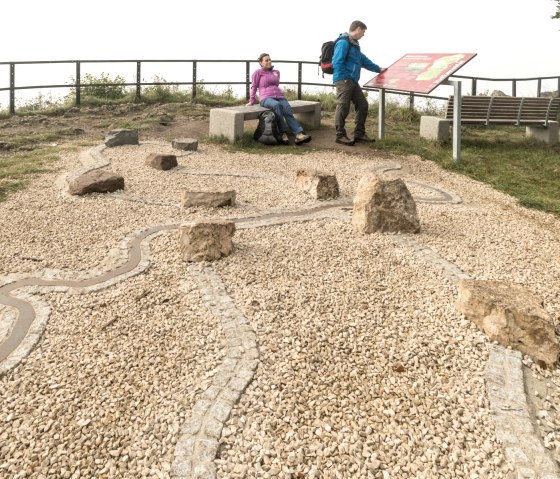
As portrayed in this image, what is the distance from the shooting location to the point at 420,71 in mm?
9641

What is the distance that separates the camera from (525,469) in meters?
2.70

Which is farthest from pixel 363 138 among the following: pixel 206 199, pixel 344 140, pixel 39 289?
pixel 39 289

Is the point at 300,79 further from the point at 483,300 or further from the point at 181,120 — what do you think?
the point at 483,300

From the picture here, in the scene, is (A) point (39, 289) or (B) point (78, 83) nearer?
(A) point (39, 289)

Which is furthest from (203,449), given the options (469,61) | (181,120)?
(181,120)

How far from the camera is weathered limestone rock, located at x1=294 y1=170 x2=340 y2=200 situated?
6.99 meters

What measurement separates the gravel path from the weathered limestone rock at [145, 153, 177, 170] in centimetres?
217

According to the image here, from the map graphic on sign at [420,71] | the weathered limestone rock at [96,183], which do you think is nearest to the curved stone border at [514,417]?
the weathered limestone rock at [96,183]

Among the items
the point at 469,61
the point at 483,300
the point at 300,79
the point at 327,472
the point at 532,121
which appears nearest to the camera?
the point at 327,472

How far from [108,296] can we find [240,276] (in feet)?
3.34

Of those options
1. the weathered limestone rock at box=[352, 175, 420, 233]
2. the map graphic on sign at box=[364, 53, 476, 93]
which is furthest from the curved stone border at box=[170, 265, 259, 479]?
the map graphic on sign at box=[364, 53, 476, 93]

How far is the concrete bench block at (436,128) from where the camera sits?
10758mm

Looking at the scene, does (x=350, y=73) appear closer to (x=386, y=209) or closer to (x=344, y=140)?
(x=344, y=140)

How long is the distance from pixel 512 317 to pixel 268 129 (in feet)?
23.9
